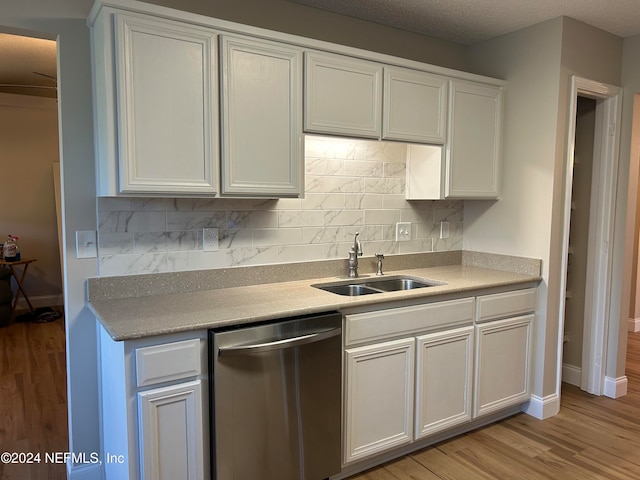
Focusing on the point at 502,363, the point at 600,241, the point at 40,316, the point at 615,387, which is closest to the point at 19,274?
the point at 40,316

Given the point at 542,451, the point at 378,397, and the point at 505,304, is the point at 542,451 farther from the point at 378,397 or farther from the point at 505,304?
the point at 378,397

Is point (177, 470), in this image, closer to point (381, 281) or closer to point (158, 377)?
point (158, 377)

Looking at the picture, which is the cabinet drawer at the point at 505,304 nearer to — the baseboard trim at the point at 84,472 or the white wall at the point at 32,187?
the baseboard trim at the point at 84,472

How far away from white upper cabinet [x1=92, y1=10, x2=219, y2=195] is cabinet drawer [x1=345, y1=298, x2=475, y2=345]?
942 millimetres

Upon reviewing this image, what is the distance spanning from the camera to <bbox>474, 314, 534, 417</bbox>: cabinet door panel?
109 inches

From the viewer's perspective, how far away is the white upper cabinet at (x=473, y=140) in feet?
9.59

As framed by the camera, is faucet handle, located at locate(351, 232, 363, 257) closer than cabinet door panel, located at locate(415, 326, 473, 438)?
No

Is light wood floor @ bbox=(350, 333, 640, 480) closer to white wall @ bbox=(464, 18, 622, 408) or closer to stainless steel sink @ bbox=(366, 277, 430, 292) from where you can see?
white wall @ bbox=(464, 18, 622, 408)

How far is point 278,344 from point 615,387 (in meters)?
2.70

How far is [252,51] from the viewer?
7.25 feet

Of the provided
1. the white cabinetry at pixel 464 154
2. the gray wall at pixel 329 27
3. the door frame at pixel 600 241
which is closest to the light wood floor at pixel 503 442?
the door frame at pixel 600 241

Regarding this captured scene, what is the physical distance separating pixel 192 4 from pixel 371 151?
133 cm

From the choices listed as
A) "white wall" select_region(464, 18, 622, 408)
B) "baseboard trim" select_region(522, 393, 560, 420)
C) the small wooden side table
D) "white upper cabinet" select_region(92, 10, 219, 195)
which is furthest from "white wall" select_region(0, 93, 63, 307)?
"baseboard trim" select_region(522, 393, 560, 420)

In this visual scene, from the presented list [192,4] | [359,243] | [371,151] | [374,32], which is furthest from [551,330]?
[192,4]
